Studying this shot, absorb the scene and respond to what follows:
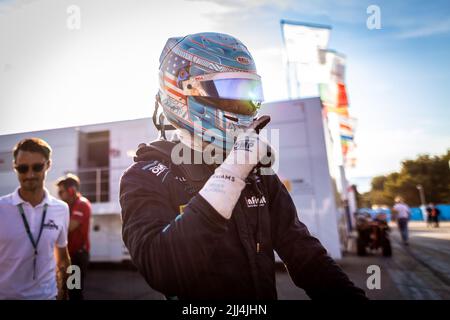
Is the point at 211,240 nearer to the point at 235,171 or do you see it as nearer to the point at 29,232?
the point at 235,171

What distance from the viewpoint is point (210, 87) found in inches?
42.1

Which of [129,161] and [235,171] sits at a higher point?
[129,161]

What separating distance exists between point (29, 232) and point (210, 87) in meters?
1.70

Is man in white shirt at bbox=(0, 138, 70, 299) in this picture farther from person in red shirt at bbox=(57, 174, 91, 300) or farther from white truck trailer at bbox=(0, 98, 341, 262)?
person in red shirt at bbox=(57, 174, 91, 300)

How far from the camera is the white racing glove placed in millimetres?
731

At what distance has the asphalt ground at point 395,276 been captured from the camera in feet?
5.46

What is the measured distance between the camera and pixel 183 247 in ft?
2.30

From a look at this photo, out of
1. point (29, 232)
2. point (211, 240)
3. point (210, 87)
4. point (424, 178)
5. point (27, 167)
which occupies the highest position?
point (210, 87)

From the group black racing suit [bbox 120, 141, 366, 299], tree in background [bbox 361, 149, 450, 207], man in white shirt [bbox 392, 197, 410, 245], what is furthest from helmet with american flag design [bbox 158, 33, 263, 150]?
man in white shirt [bbox 392, 197, 410, 245]

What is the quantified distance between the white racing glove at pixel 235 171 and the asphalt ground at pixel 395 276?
4.32 ft

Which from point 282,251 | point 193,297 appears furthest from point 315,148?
point 193,297

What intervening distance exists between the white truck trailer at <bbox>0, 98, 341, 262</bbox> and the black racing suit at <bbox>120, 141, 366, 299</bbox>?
5.10 ft

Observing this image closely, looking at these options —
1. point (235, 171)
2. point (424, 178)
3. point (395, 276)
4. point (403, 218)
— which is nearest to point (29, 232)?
point (235, 171)
